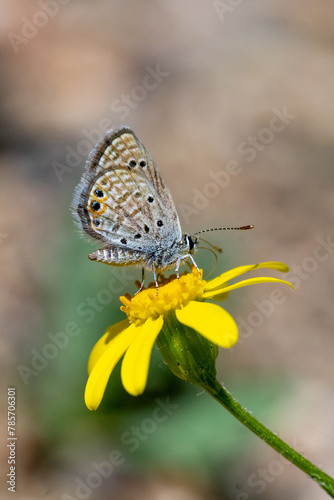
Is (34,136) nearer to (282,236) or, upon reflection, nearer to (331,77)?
(282,236)

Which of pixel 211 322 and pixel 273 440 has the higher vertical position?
pixel 211 322

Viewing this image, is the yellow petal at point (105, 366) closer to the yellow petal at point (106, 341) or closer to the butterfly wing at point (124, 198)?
the yellow petal at point (106, 341)

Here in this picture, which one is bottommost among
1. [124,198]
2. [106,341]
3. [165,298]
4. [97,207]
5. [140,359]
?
Result: [106,341]

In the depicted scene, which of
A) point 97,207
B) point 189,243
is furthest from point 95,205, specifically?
point 189,243

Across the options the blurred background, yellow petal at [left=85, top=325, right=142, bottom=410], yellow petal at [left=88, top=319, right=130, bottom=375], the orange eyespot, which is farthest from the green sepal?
the blurred background

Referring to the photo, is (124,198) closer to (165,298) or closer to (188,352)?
(165,298)

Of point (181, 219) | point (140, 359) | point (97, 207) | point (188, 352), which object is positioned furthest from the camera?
point (181, 219)

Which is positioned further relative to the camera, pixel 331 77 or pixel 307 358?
pixel 331 77

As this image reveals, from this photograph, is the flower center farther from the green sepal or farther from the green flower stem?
the green flower stem

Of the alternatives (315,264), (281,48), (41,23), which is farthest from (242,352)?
(41,23)
